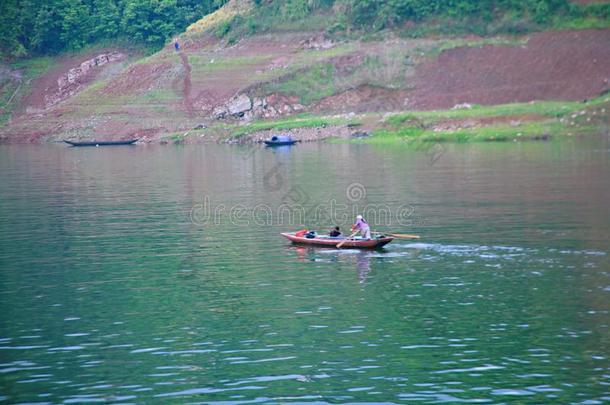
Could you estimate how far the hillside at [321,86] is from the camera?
11906 centimetres

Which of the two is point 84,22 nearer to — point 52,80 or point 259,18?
point 52,80

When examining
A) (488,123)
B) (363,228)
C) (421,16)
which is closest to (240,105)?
(421,16)

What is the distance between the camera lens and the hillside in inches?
4688

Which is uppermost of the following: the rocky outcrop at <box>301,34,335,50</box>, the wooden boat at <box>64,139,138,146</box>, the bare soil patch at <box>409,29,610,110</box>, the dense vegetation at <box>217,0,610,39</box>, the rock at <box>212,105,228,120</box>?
the dense vegetation at <box>217,0,610,39</box>

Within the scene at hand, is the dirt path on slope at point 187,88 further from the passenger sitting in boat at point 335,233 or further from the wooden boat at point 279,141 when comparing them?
the passenger sitting in boat at point 335,233

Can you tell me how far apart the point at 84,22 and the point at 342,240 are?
437ft

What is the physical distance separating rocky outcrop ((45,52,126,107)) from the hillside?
36.0ft

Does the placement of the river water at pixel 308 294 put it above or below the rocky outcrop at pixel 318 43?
below

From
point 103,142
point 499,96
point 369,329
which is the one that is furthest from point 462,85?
point 369,329

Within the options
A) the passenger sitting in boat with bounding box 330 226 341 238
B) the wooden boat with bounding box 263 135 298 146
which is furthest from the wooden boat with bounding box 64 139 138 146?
the passenger sitting in boat with bounding box 330 226 341 238

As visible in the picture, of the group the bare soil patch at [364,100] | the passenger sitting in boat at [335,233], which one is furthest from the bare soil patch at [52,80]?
the passenger sitting in boat at [335,233]

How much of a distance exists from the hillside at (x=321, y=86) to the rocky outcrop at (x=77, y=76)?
10985mm

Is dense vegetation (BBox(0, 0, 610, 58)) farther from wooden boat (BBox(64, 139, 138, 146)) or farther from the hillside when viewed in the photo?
wooden boat (BBox(64, 139, 138, 146))

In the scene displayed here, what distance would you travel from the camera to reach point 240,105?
426 feet
